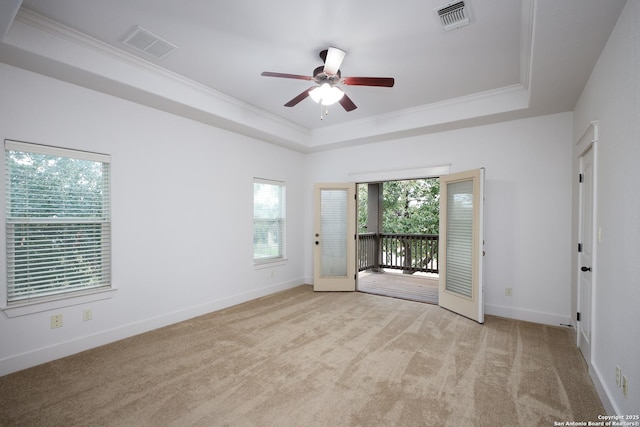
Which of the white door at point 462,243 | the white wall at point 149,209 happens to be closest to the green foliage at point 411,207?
the white door at point 462,243

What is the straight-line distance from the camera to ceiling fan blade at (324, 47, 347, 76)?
108 inches

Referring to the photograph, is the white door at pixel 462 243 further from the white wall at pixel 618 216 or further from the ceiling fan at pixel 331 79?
the ceiling fan at pixel 331 79

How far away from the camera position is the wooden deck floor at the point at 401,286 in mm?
5235

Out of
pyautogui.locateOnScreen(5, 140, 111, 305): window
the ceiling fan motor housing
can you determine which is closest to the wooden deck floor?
the ceiling fan motor housing

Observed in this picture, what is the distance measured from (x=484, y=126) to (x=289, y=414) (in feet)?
14.2

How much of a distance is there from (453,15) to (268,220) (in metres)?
3.96

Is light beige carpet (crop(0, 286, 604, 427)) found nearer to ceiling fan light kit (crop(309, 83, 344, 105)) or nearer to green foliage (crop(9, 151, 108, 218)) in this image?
green foliage (crop(9, 151, 108, 218))

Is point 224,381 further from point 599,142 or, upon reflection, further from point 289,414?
point 599,142

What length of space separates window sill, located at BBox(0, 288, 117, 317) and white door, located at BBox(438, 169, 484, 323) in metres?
4.29

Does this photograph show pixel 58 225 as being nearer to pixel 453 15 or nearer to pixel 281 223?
pixel 281 223

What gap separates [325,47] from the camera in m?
2.90

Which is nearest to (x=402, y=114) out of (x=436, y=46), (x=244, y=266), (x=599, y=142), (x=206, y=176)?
(x=436, y=46)

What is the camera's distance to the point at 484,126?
4371 mm

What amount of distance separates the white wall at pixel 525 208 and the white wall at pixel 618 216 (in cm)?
145
